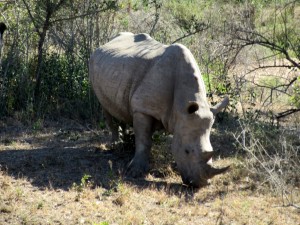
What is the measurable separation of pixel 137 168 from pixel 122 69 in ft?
5.13

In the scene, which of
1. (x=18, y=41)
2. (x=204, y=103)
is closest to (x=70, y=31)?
(x=18, y=41)

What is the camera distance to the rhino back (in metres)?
8.89

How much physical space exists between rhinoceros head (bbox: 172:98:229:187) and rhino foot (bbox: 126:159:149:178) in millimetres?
597

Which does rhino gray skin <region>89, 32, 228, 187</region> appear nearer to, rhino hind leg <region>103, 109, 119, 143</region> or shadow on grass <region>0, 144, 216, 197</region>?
shadow on grass <region>0, 144, 216, 197</region>

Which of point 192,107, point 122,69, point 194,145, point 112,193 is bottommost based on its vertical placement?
point 112,193

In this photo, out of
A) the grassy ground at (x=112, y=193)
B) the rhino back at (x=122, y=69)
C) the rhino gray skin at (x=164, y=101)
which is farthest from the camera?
the rhino back at (x=122, y=69)

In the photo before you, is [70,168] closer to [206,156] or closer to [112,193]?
[112,193]

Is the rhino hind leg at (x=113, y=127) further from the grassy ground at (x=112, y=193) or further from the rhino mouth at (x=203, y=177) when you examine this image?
the rhino mouth at (x=203, y=177)

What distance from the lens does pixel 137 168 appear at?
8586 mm

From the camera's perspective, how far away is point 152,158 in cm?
922

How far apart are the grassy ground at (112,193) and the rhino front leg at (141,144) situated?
6.9 inches

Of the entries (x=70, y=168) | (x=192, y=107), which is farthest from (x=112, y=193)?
(x=192, y=107)

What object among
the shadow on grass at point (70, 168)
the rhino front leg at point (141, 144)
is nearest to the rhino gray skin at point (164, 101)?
the rhino front leg at point (141, 144)

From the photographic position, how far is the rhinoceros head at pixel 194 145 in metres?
7.95
